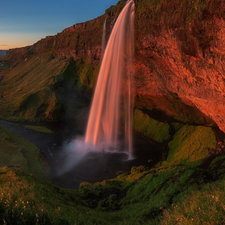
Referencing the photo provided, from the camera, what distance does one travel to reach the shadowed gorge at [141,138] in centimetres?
922

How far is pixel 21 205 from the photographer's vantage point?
A: 7141 mm

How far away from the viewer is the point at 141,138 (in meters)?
36.2

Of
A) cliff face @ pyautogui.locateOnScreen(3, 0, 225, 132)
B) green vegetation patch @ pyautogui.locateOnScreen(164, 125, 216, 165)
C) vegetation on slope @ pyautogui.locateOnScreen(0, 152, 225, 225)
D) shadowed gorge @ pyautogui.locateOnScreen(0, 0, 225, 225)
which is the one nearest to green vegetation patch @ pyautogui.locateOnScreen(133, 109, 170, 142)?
shadowed gorge @ pyautogui.locateOnScreen(0, 0, 225, 225)

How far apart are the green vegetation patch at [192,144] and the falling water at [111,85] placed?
7937 millimetres

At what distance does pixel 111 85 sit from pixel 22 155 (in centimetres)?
2033

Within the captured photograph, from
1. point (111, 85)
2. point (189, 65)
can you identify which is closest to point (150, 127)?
point (111, 85)

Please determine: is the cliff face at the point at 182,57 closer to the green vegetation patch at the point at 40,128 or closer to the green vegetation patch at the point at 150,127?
the green vegetation patch at the point at 150,127

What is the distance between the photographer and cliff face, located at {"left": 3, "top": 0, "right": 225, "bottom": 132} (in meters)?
17.7

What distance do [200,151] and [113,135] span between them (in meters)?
18.0

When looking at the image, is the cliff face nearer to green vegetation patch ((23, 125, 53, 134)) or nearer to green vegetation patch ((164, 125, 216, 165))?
green vegetation patch ((164, 125, 216, 165))

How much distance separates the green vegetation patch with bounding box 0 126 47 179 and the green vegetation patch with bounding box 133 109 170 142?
66.8 ft

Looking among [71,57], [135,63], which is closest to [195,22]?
[135,63]

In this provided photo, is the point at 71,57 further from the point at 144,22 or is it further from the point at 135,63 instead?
the point at 144,22

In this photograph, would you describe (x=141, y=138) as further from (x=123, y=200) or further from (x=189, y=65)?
(x=123, y=200)
